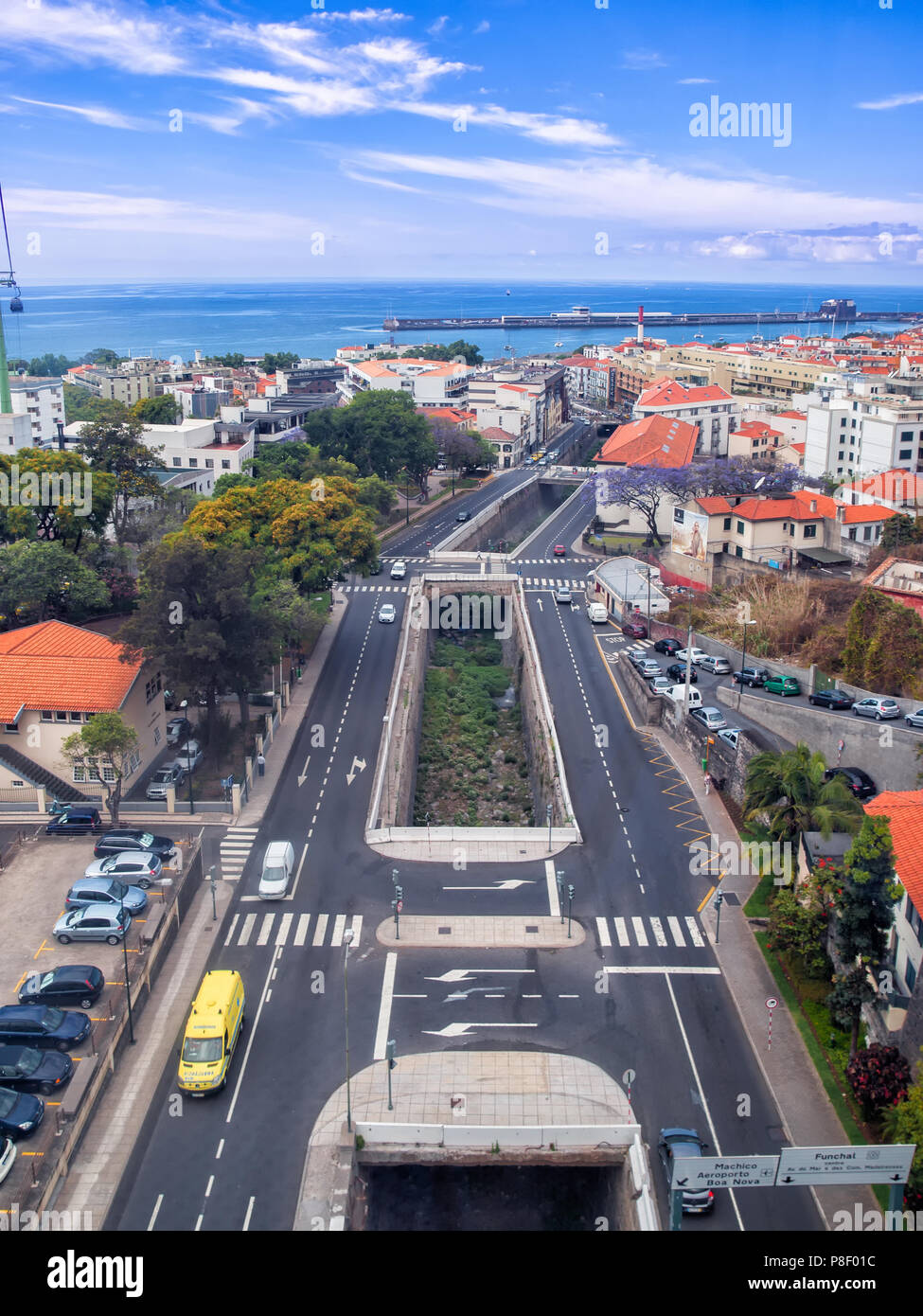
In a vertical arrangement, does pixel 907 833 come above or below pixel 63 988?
above

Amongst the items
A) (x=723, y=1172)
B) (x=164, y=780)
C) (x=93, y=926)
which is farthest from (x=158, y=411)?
(x=723, y=1172)

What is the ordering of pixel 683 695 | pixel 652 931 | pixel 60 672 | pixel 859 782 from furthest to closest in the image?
pixel 683 695, pixel 60 672, pixel 859 782, pixel 652 931

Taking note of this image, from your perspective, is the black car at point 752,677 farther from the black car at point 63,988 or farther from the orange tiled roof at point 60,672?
the black car at point 63,988

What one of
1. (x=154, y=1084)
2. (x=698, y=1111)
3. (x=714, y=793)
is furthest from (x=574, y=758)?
(x=154, y=1084)

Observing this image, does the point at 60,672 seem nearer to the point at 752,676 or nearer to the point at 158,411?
the point at 752,676

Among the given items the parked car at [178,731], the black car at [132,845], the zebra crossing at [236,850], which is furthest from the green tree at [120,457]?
the black car at [132,845]

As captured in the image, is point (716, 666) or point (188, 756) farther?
point (716, 666)
